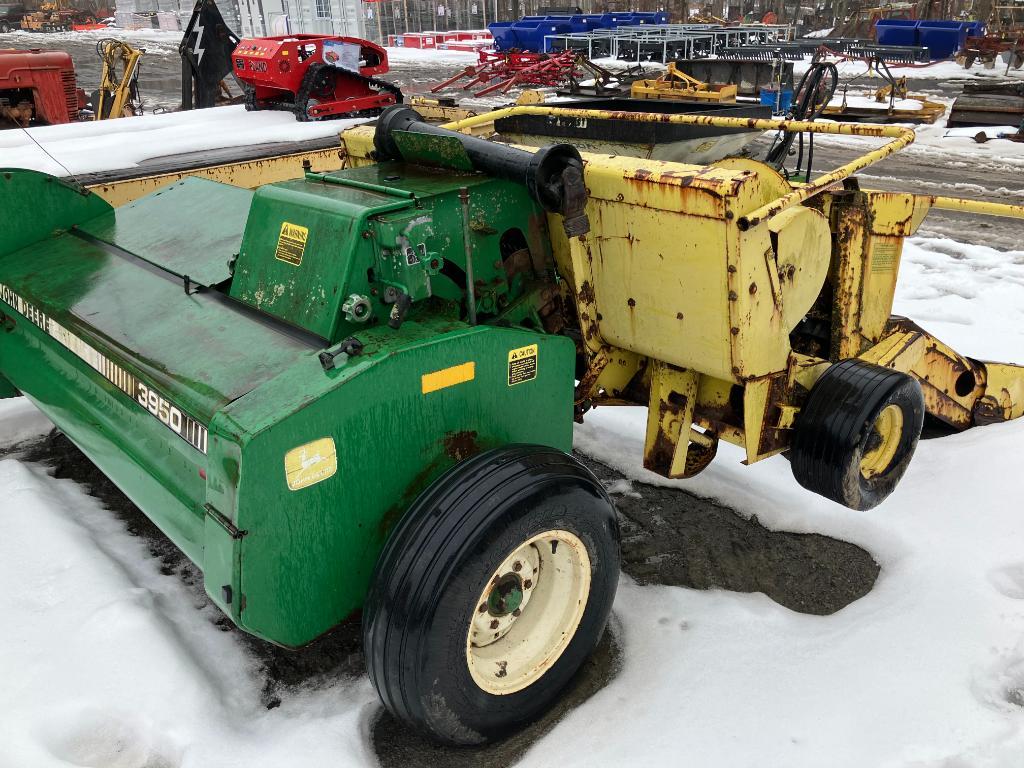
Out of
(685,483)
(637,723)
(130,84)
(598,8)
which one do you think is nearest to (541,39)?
(598,8)

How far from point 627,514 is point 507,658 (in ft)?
4.42

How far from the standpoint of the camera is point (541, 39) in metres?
24.3

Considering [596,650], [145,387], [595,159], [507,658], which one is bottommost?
[596,650]

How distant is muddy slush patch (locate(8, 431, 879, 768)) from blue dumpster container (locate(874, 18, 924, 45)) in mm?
22768

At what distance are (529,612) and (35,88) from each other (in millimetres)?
10607

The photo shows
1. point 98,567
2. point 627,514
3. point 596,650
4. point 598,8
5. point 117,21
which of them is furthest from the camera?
point 117,21

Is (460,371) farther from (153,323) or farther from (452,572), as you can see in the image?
(153,323)

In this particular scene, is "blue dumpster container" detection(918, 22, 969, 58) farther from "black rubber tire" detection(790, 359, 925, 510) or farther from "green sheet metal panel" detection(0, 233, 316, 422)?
"green sheet metal panel" detection(0, 233, 316, 422)

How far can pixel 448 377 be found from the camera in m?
2.42

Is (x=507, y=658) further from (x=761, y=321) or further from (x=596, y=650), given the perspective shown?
(x=761, y=321)

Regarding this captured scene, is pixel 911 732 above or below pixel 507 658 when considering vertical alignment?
below

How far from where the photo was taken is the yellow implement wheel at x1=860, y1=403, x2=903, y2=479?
10.6ft

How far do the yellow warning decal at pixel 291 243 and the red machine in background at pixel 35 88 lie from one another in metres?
9.29

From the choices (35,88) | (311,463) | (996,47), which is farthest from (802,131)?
(996,47)
